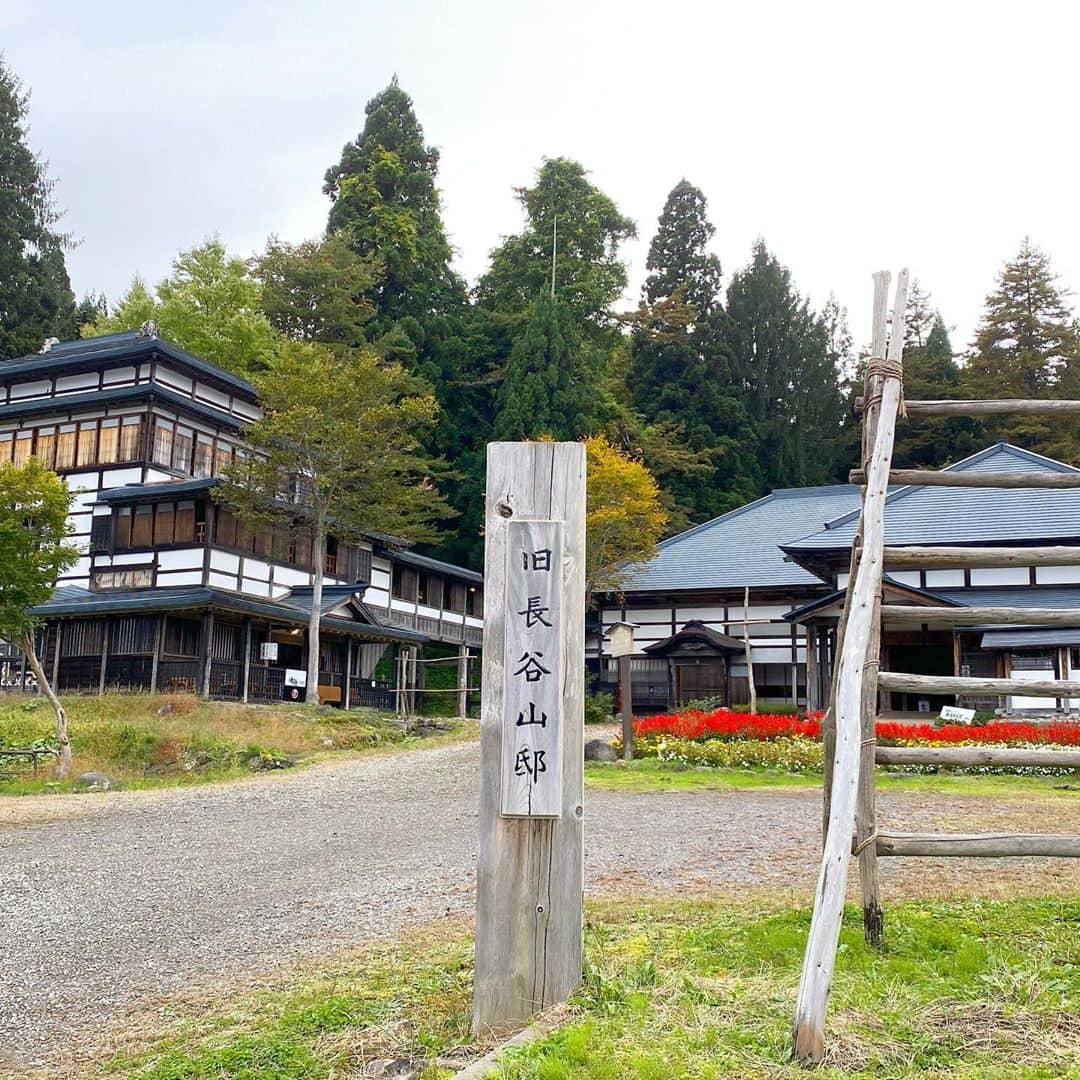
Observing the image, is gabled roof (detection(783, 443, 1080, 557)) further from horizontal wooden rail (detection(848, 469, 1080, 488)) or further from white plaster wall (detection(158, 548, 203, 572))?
horizontal wooden rail (detection(848, 469, 1080, 488))

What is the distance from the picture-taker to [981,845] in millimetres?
4523

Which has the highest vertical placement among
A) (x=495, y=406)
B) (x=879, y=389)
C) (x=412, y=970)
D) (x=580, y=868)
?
(x=495, y=406)

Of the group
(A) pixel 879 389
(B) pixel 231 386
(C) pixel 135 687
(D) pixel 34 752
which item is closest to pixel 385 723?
(C) pixel 135 687

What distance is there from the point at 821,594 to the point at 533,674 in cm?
2832

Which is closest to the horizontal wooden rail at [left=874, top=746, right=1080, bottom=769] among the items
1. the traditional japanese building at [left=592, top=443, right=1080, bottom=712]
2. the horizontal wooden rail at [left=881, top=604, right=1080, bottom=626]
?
the horizontal wooden rail at [left=881, top=604, right=1080, bottom=626]

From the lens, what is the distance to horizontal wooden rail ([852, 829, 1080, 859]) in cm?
448

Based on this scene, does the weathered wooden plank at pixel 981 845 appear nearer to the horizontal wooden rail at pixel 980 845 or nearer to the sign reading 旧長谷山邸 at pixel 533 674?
the horizontal wooden rail at pixel 980 845

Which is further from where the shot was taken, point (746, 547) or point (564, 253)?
point (564, 253)

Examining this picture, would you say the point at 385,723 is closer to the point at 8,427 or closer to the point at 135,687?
the point at 135,687

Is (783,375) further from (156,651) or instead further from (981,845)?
(981,845)

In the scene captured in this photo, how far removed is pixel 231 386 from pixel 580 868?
29764 millimetres

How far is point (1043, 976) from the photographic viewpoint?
4168 mm

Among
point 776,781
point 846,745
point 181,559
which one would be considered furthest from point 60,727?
point 846,745

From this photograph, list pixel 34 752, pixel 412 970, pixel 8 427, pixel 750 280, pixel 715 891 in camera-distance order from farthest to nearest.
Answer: pixel 750 280, pixel 8 427, pixel 34 752, pixel 715 891, pixel 412 970
